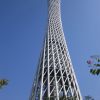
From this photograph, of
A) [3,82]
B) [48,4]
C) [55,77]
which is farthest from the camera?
[48,4]

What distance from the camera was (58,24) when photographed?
147 ft

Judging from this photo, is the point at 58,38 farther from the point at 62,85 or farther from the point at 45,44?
the point at 62,85

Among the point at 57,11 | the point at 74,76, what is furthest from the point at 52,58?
the point at 57,11

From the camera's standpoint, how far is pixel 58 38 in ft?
139

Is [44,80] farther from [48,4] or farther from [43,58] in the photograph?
[48,4]

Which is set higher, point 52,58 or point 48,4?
point 48,4

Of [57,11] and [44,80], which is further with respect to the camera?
[57,11]

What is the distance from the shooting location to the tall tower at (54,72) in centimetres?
3797

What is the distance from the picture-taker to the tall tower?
3797 centimetres

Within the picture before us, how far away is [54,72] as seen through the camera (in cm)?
3900

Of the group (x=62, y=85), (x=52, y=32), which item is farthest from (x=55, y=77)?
(x=52, y=32)

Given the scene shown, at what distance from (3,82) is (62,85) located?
30.3m

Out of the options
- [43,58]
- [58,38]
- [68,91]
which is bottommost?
[68,91]

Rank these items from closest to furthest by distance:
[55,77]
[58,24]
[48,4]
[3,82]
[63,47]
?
[3,82]
[55,77]
[63,47]
[58,24]
[48,4]
